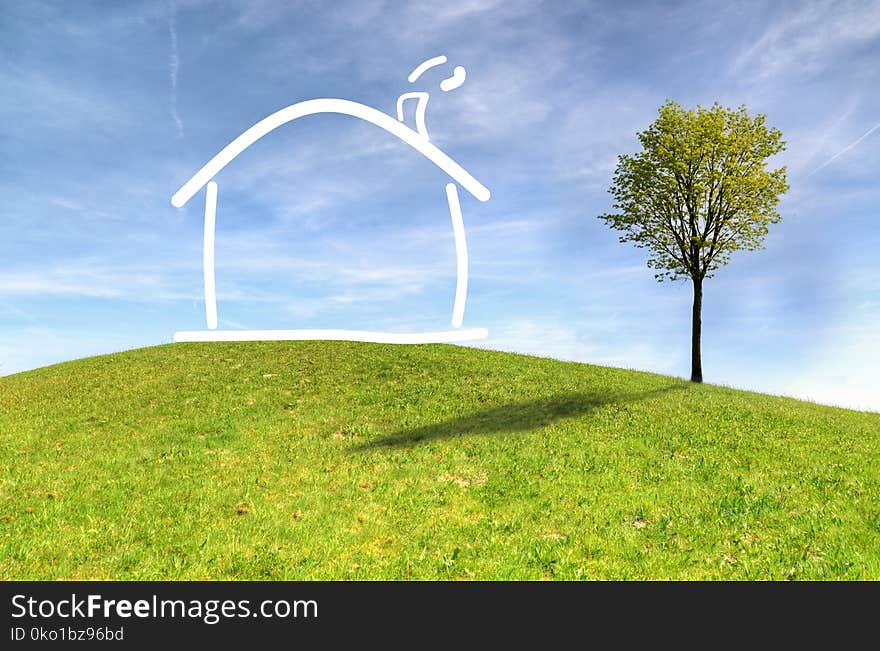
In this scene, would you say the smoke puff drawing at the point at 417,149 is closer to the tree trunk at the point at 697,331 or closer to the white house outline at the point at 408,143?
the white house outline at the point at 408,143

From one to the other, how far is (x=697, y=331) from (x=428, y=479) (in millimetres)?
24919

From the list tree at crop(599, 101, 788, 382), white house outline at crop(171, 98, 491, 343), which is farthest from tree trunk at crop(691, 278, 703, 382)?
white house outline at crop(171, 98, 491, 343)

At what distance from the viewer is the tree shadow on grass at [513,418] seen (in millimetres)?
21797

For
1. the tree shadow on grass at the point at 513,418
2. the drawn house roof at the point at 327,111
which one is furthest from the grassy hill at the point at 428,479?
the drawn house roof at the point at 327,111

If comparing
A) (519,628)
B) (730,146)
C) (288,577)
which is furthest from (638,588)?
(730,146)

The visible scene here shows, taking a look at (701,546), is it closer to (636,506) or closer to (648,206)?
(636,506)

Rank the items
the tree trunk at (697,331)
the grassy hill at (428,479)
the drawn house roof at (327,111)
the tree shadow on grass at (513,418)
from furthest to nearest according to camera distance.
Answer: the tree trunk at (697,331) < the tree shadow on grass at (513,418) < the drawn house roof at (327,111) < the grassy hill at (428,479)

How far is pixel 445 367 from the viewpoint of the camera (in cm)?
3306

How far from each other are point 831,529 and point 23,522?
767 inches

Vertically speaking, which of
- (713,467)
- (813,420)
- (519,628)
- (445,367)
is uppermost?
(445,367)

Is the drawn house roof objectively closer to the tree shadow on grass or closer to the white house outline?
the white house outline

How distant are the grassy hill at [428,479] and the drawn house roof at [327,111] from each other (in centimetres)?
876

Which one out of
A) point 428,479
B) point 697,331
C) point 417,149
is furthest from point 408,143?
point 697,331

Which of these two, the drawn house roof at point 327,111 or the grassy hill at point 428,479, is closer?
the grassy hill at point 428,479
